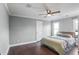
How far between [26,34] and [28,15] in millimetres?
477

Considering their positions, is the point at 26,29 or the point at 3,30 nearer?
the point at 26,29

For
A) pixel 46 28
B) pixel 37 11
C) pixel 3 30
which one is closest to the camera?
pixel 37 11

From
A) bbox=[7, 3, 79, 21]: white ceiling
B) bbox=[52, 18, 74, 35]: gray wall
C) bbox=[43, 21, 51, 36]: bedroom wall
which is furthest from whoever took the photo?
bbox=[43, 21, 51, 36]: bedroom wall

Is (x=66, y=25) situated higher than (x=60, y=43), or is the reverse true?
(x=66, y=25)

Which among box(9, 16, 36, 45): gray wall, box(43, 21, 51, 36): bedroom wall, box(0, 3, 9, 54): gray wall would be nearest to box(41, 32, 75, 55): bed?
box(43, 21, 51, 36): bedroom wall

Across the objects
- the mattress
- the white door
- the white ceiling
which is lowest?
the mattress

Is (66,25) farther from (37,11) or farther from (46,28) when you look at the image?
(37,11)

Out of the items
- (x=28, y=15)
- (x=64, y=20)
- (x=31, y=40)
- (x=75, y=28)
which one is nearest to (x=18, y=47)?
(x=31, y=40)

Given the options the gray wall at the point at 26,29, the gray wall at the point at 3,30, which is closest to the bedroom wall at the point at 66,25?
the gray wall at the point at 26,29

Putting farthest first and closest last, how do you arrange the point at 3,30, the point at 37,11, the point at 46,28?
1. the point at 3,30
2. the point at 46,28
3. the point at 37,11

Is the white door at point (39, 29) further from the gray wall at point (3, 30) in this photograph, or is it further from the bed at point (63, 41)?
the gray wall at point (3, 30)

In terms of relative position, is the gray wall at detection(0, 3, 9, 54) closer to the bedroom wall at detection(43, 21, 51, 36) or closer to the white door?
the white door

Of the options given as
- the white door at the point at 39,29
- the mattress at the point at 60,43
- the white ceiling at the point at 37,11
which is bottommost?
the mattress at the point at 60,43

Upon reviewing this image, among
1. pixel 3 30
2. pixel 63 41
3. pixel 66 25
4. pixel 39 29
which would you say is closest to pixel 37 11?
pixel 39 29
